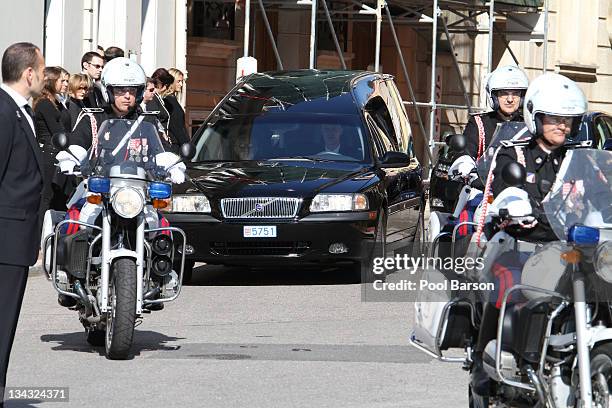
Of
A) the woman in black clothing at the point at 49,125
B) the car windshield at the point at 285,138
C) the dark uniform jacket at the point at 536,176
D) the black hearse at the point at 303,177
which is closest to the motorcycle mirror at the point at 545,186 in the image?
the dark uniform jacket at the point at 536,176

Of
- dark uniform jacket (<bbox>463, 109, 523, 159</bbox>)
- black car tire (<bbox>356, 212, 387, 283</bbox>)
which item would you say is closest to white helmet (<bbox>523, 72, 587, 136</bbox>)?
dark uniform jacket (<bbox>463, 109, 523, 159</bbox>)

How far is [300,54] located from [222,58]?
2.16m

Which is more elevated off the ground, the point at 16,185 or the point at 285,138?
the point at 16,185

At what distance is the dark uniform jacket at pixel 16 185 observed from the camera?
833 centimetres

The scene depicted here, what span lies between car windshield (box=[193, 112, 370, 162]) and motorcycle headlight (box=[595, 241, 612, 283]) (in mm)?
9556

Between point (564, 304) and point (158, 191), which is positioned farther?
point (158, 191)

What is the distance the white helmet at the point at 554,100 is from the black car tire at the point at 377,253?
8011 mm

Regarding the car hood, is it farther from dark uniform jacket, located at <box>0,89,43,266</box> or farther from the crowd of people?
dark uniform jacket, located at <box>0,89,43,266</box>

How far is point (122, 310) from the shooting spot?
11000mm

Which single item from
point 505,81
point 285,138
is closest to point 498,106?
point 505,81

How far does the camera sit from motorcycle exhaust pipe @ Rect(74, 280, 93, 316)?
11.4 meters

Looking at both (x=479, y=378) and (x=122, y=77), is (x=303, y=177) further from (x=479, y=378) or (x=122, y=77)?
(x=479, y=378)

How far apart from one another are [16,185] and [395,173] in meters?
9.12

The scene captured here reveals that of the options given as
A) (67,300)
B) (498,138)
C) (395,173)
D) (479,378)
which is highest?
(498,138)
